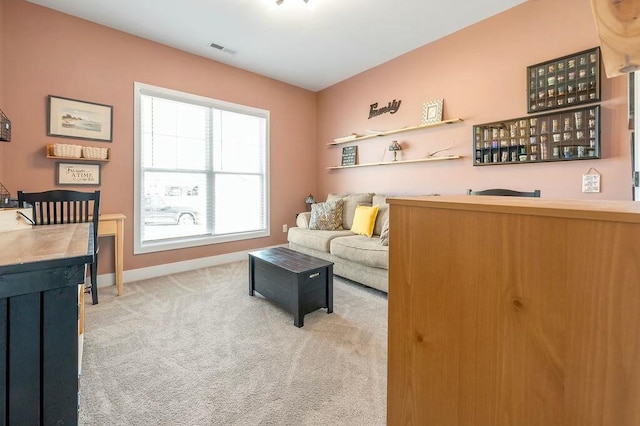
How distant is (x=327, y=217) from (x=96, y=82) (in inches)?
121

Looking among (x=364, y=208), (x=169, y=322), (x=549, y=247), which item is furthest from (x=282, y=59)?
(x=549, y=247)

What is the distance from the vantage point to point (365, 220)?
Answer: 3668 mm

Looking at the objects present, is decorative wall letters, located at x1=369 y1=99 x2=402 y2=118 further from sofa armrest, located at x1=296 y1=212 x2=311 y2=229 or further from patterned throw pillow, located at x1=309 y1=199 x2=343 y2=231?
sofa armrest, located at x1=296 y1=212 x2=311 y2=229

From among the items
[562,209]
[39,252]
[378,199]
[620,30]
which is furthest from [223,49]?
[562,209]

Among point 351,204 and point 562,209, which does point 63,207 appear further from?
point 562,209

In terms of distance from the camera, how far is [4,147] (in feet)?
8.78

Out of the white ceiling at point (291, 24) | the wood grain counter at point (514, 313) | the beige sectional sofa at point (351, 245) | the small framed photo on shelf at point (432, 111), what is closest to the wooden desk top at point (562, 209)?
the wood grain counter at point (514, 313)

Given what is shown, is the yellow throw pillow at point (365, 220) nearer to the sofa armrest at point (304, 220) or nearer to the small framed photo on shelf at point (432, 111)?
the sofa armrest at point (304, 220)

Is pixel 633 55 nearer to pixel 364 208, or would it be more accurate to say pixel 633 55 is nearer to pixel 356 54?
pixel 364 208

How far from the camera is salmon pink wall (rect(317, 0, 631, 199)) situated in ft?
7.82

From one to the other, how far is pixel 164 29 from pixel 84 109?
123 cm

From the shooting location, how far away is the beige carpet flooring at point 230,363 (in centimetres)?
141

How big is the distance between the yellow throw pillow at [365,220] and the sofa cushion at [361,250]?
16 centimetres

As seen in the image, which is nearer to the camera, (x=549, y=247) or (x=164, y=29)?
(x=549, y=247)
